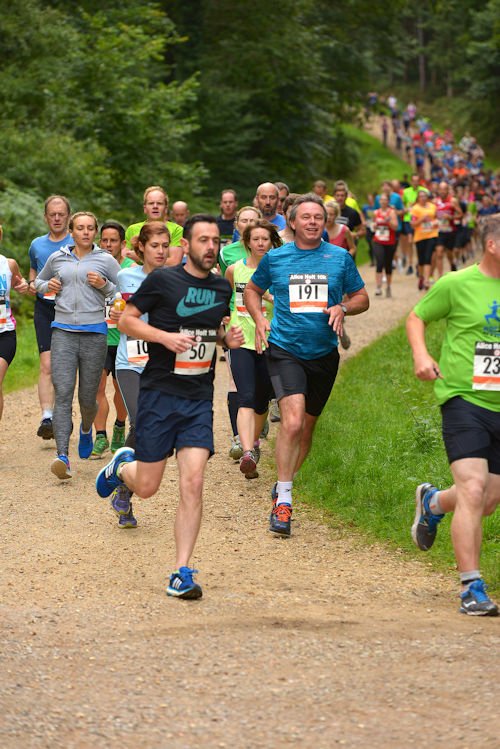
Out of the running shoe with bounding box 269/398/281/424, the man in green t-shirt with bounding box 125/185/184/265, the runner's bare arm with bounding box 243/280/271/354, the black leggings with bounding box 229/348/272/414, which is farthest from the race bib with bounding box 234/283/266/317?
the running shoe with bounding box 269/398/281/424

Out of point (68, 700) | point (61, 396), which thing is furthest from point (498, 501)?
point (61, 396)

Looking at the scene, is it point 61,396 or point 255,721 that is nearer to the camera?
point 255,721

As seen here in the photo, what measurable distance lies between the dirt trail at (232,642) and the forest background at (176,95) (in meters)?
11.9

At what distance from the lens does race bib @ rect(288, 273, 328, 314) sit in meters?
7.71

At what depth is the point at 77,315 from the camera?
30.0 ft

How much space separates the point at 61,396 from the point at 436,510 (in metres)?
3.75

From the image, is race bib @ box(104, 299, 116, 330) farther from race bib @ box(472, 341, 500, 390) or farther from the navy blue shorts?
race bib @ box(472, 341, 500, 390)

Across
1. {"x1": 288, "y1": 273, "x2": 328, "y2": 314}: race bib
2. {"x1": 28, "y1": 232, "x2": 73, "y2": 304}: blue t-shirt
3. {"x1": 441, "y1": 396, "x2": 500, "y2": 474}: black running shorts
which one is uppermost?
{"x1": 28, "y1": 232, "x2": 73, "y2": 304}: blue t-shirt

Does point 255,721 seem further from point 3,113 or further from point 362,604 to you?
point 3,113

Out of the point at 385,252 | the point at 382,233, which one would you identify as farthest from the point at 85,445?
the point at 385,252

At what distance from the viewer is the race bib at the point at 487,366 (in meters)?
5.85

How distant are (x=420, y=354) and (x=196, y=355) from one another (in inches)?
49.7

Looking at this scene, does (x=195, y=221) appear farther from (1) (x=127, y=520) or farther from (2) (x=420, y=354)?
(1) (x=127, y=520)

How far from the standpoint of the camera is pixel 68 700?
15.1 ft
